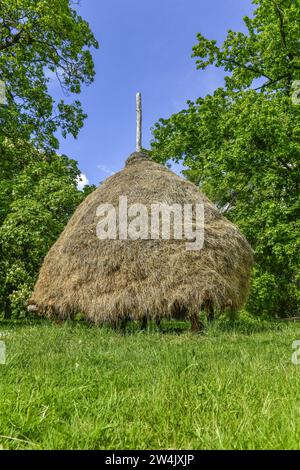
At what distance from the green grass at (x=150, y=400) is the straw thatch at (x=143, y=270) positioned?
298 centimetres

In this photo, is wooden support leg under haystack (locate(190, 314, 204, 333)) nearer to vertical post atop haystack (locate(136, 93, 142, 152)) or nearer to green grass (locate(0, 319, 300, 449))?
green grass (locate(0, 319, 300, 449))

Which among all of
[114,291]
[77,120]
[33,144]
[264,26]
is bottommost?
[114,291]

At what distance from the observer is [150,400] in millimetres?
2818

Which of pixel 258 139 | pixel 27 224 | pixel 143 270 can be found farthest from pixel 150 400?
pixel 258 139

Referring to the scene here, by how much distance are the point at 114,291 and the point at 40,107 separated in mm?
10534

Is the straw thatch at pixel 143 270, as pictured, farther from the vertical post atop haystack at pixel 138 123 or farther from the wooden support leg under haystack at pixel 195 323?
the vertical post atop haystack at pixel 138 123

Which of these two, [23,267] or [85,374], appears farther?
[23,267]

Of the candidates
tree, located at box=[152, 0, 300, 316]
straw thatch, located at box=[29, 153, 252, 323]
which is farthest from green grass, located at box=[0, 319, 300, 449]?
tree, located at box=[152, 0, 300, 316]

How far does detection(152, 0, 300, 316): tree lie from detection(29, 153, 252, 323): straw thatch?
466 centimetres

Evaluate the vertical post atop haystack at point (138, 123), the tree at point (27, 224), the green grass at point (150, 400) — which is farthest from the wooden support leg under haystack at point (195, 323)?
the vertical post atop haystack at point (138, 123)

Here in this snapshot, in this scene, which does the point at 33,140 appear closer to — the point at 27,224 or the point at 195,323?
the point at 27,224

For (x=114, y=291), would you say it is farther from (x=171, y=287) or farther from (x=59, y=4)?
(x=59, y=4)

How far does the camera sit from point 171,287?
802cm
